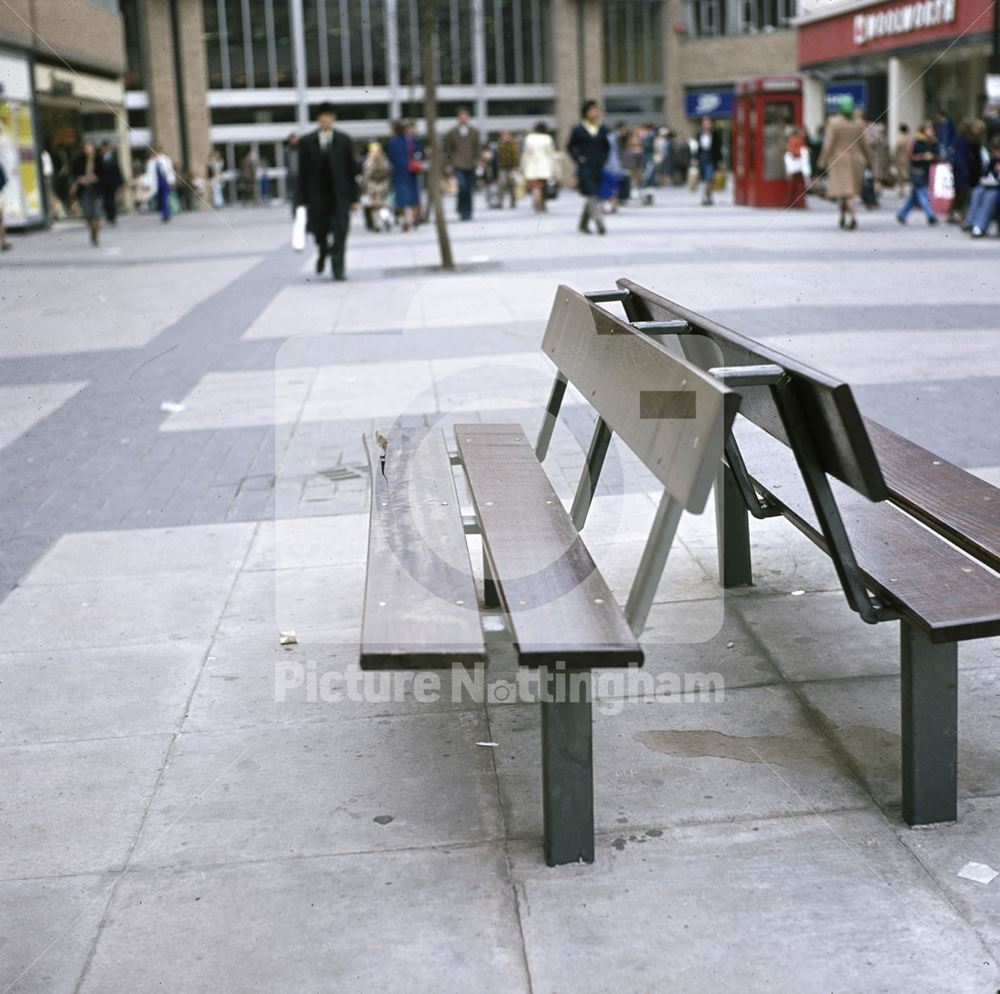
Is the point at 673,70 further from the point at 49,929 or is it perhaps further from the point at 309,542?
the point at 49,929

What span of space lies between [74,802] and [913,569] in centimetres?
205

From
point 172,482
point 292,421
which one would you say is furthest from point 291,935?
point 292,421

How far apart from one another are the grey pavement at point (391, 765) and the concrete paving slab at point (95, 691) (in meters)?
0.01

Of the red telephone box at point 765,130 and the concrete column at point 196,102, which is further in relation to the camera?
the concrete column at point 196,102

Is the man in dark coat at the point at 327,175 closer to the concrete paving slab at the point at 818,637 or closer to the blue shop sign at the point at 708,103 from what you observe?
the concrete paving slab at the point at 818,637

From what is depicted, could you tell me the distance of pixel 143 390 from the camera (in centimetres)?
902

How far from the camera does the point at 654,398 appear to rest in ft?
10.6

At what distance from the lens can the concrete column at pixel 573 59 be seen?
55.4 m

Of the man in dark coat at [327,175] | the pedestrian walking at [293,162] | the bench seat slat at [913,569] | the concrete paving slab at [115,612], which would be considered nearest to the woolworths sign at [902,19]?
the pedestrian walking at [293,162]

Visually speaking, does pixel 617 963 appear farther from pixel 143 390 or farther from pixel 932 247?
pixel 932 247

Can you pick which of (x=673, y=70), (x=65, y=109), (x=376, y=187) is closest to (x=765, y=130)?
(x=376, y=187)

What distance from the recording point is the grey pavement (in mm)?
2613

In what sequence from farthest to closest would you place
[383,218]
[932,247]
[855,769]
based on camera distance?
[383,218] < [932,247] < [855,769]

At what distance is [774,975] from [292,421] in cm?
566
